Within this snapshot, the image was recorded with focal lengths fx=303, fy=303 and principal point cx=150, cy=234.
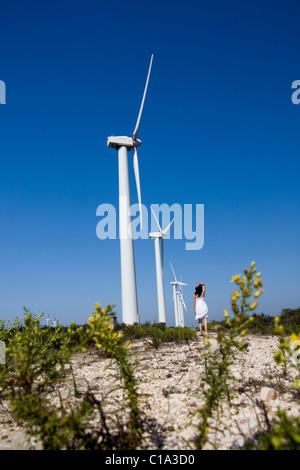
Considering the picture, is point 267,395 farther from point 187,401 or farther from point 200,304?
point 200,304

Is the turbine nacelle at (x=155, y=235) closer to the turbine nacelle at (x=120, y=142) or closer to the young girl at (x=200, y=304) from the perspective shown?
the turbine nacelle at (x=120, y=142)

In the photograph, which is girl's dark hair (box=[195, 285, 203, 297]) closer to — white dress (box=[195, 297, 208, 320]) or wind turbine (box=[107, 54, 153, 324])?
white dress (box=[195, 297, 208, 320])

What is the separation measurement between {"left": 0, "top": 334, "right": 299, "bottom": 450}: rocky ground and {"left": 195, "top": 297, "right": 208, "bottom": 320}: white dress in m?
5.03

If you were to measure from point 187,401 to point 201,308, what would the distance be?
26.4ft

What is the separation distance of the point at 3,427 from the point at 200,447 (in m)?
2.61

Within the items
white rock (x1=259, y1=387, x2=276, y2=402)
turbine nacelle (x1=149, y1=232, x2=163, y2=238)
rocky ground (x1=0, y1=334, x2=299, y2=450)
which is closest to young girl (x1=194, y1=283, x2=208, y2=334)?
rocky ground (x1=0, y1=334, x2=299, y2=450)

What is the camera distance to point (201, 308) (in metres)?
11.7

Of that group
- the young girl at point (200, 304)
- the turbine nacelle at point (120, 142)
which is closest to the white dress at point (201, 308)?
the young girl at point (200, 304)

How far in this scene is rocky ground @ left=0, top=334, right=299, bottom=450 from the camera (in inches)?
112

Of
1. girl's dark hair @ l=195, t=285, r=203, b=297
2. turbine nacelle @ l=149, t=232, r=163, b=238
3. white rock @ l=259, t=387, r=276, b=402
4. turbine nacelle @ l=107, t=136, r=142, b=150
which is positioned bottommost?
white rock @ l=259, t=387, r=276, b=402

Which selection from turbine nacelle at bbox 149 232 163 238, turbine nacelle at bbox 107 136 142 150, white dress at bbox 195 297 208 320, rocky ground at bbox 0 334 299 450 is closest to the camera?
rocky ground at bbox 0 334 299 450

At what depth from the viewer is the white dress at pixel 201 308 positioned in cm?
1162

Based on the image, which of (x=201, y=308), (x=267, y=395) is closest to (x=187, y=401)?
(x=267, y=395)
